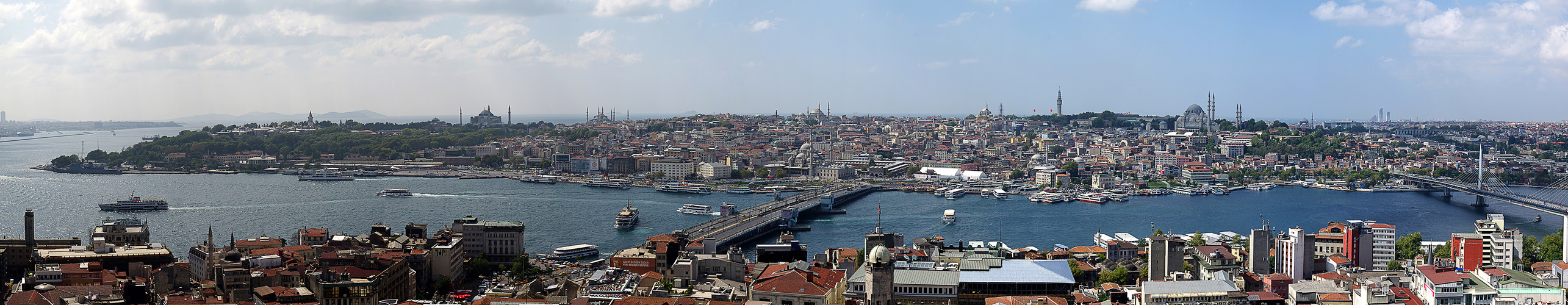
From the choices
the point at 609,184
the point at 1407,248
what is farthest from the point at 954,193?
the point at 1407,248

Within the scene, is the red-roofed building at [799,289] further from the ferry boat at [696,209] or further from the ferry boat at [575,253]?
the ferry boat at [696,209]

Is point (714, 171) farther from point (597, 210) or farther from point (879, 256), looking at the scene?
point (879, 256)

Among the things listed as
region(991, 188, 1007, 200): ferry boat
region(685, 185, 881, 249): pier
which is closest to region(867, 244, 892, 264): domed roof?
region(685, 185, 881, 249): pier

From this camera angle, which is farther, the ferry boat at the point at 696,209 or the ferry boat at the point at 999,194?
the ferry boat at the point at 999,194

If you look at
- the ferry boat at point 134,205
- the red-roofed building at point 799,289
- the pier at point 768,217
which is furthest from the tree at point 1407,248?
the ferry boat at point 134,205

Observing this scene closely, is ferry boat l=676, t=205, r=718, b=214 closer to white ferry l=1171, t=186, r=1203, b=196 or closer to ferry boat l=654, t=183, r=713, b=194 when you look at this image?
ferry boat l=654, t=183, r=713, b=194

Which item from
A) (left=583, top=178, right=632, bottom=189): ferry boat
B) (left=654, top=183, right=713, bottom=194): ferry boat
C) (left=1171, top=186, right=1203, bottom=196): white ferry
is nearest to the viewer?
(left=654, top=183, right=713, bottom=194): ferry boat
